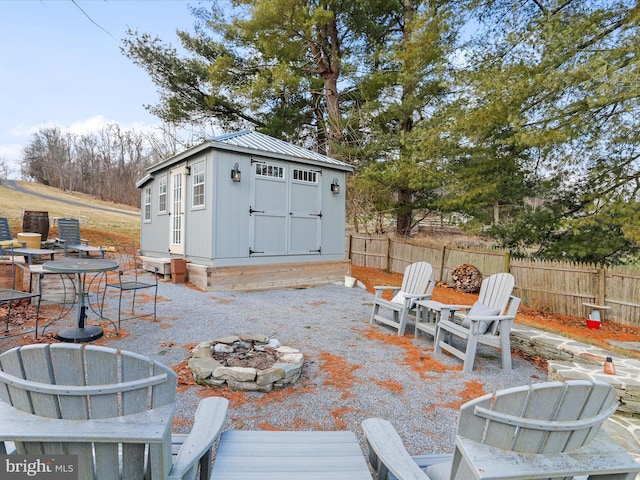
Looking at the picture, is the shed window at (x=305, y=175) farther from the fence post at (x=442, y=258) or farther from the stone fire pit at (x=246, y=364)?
the stone fire pit at (x=246, y=364)

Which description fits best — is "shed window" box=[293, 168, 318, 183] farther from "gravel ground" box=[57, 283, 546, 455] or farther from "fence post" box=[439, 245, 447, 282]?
"fence post" box=[439, 245, 447, 282]

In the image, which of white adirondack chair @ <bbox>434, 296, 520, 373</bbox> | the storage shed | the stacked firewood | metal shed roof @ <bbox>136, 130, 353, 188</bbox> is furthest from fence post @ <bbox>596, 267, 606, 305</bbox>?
metal shed roof @ <bbox>136, 130, 353, 188</bbox>

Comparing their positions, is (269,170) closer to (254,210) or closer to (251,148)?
(251,148)

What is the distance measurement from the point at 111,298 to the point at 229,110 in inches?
364

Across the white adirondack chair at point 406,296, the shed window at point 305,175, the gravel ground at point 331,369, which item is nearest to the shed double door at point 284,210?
the shed window at point 305,175

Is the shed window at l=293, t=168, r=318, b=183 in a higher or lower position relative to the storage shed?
higher

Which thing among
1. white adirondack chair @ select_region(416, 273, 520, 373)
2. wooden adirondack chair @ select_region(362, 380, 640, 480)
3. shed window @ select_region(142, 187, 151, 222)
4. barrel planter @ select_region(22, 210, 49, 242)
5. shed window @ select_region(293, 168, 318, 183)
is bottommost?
white adirondack chair @ select_region(416, 273, 520, 373)

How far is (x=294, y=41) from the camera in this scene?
434 inches

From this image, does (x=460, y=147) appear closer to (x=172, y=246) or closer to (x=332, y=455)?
(x=172, y=246)

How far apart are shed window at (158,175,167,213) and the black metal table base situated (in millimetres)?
5220

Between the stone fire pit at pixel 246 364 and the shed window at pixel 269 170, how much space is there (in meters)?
4.42

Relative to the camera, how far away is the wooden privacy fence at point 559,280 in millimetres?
6500

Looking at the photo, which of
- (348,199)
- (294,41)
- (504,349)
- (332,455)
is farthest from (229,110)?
(332,455)

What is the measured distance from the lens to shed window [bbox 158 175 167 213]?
868 cm
